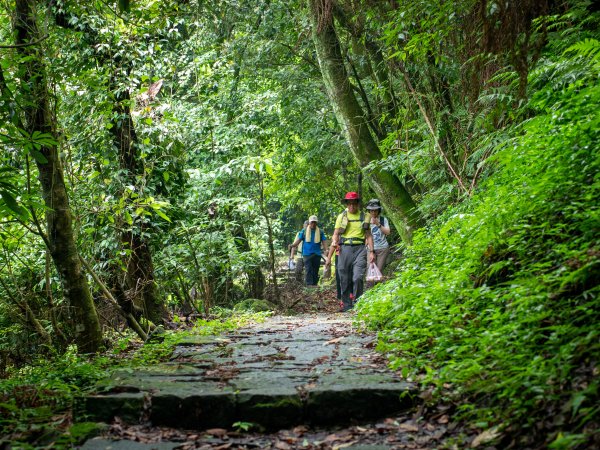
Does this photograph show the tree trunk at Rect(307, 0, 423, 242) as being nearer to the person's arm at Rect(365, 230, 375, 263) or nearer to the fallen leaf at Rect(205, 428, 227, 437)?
the person's arm at Rect(365, 230, 375, 263)

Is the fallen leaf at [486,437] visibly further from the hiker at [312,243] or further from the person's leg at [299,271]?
the person's leg at [299,271]

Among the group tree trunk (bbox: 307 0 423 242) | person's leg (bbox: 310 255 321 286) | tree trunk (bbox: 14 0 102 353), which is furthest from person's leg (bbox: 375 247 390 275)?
tree trunk (bbox: 14 0 102 353)

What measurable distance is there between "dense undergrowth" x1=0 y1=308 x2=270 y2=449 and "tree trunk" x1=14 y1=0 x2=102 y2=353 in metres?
0.43

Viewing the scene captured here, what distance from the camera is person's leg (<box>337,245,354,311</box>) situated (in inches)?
422

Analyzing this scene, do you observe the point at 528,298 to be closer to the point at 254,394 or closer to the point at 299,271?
the point at 254,394

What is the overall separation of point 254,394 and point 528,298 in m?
1.87

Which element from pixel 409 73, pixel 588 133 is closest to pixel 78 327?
pixel 588 133

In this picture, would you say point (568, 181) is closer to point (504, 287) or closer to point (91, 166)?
point (504, 287)

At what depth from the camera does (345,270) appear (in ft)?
35.5

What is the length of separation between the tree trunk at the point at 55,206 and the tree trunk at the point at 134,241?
86.6 inches

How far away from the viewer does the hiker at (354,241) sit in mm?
10602

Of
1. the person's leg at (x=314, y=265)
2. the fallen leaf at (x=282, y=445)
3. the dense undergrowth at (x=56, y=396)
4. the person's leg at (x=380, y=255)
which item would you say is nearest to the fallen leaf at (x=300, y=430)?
the fallen leaf at (x=282, y=445)

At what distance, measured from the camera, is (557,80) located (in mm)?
6297

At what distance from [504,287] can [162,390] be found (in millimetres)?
2679
